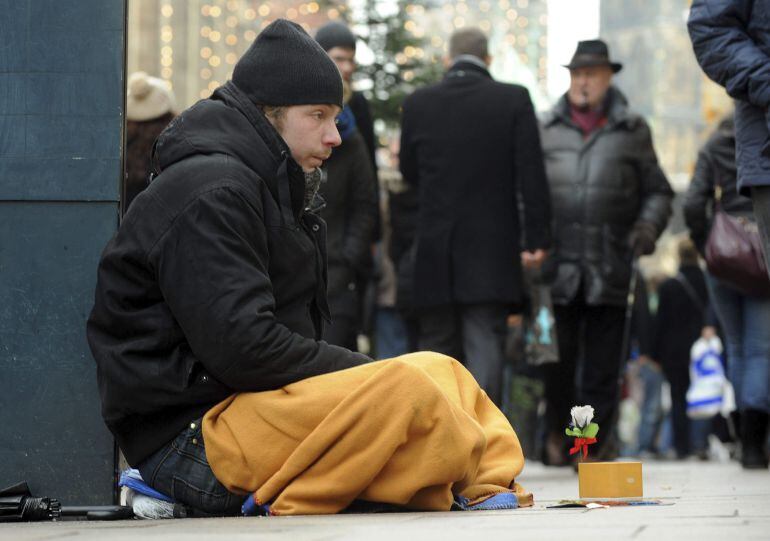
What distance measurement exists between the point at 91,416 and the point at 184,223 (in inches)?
39.8

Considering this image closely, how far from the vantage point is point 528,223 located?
8.98 meters

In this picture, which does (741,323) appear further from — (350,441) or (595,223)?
(350,441)

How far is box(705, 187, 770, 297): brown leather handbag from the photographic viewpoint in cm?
940

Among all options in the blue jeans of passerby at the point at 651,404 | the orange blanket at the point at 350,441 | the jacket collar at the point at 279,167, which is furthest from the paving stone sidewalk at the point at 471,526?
the blue jeans of passerby at the point at 651,404

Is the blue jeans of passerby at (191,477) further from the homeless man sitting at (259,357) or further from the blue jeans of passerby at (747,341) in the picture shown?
the blue jeans of passerby at (747,341)

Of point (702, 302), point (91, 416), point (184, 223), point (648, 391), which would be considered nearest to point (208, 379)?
point (184, 223)

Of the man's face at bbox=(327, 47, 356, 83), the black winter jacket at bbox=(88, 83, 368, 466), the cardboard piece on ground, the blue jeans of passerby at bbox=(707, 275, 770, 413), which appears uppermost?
the man's face at bbox=(327, 47, 356, 83)

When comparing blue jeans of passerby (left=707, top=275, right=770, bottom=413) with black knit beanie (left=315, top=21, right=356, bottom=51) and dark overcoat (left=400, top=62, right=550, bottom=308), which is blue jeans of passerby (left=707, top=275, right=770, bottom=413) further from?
black knit beanie (left=315, top=21, right=356, bottom=51)

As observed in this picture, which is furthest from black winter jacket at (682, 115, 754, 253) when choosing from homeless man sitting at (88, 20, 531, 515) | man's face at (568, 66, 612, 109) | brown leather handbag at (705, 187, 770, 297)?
homeless man sitting at (88, 20, 531, 515)

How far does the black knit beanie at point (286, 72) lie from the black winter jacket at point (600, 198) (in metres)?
4.52

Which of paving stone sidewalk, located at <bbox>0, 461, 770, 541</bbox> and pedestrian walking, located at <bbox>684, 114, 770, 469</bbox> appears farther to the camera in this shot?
pedestrian walking, located at <bbox>684, 114, 770, 469</bbox>

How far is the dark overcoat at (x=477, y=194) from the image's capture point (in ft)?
29.4

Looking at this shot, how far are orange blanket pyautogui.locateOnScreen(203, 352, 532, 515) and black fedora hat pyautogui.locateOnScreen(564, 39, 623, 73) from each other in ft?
17.9

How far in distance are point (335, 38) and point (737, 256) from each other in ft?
8.09
